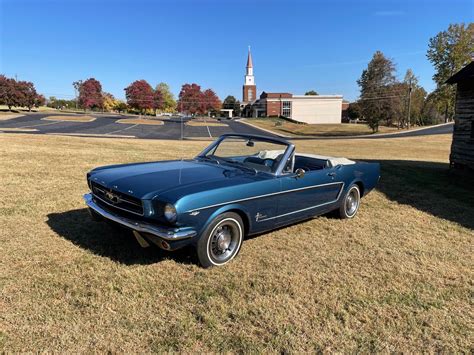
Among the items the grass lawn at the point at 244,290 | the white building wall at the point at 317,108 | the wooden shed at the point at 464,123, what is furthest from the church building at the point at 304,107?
the grass lawn at the point at 244,290

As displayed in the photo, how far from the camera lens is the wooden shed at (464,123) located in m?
11.0

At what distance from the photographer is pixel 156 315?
284cm

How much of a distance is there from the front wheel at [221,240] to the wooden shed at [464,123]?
397 inches

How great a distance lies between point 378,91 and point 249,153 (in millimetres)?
45360

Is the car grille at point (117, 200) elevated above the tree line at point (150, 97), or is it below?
below

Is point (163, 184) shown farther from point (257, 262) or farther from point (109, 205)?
point (257, 262)

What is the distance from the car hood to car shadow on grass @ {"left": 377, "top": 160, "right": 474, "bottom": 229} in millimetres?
4191

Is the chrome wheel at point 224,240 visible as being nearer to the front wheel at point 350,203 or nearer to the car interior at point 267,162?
the car interior at point 267,162

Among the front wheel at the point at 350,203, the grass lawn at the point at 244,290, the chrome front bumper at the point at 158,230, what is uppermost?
the chrome front bumper at the point at 158,230

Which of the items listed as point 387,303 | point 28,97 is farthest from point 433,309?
point 28,97

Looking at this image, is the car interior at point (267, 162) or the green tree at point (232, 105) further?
the green tree at point (232, 105)

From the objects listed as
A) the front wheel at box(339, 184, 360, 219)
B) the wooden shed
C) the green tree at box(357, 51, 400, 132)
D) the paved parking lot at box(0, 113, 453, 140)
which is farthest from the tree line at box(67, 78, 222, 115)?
the front wheel at box(339, 184, 360, 219)

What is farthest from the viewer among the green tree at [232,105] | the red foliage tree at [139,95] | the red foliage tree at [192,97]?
the green tree at [232,105]

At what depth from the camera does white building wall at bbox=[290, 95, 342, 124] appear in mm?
90625
